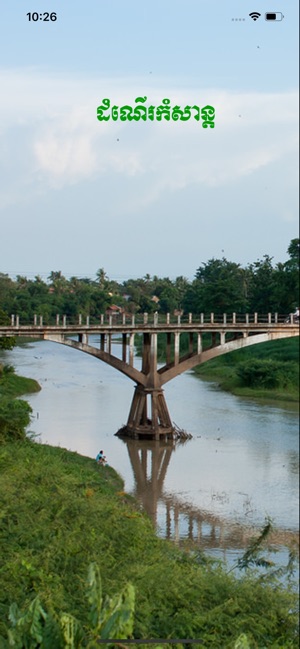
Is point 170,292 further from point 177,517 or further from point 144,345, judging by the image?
point 144,345

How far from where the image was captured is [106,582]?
29.1 ft

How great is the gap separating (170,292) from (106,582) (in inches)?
217

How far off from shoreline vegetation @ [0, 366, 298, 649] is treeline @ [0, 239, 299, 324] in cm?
191

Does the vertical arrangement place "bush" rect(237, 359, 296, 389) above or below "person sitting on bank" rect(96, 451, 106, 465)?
above

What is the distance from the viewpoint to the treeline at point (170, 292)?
5.70 m

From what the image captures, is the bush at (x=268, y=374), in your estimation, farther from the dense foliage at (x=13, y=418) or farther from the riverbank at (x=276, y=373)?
the dense foliage at (x=13, y=418)

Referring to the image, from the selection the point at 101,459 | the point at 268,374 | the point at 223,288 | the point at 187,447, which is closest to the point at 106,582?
→ the point at 223,288

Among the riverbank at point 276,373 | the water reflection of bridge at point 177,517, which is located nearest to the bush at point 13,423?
the water reflection of bridge at point 177,517

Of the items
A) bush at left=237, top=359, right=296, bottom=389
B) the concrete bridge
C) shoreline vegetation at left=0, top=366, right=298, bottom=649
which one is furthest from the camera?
the concrete bridge

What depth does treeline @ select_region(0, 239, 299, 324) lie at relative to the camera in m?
5.70

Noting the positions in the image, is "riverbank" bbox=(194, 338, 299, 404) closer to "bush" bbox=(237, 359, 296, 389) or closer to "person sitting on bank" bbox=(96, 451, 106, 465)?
"bush" bbox=(237, 359, 296, 389)

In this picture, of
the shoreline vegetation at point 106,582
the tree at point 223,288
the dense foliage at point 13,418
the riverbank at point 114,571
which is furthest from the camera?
the dense foliage at point 13,418

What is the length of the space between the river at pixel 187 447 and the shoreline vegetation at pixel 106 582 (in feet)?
2.73

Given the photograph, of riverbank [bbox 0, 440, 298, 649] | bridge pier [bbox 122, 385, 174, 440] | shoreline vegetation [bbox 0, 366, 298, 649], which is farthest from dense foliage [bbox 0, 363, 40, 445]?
shoreline vegetation [bbox 0, 366, 298, 649]
